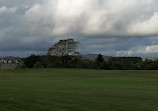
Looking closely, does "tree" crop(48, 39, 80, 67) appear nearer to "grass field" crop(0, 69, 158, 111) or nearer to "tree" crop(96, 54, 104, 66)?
"tree" crop(96, 54, 104, 66)

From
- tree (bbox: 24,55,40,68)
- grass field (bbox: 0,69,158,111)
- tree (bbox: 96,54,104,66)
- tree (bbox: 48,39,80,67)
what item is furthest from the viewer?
tree (bbox: 24,55,40,68)

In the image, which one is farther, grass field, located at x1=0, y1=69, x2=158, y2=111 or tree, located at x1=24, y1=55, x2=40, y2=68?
tree, located at x1=24, y1=55, x2=40, y2=68

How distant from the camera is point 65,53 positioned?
95.1 m

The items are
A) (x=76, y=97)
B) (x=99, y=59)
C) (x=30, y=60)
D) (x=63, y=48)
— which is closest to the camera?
(x=76, y=97)

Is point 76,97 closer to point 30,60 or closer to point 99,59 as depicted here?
point 99,59

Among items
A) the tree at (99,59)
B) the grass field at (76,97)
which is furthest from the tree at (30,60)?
the grass field at (76,97)

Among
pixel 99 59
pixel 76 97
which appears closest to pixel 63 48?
pixel 99 59

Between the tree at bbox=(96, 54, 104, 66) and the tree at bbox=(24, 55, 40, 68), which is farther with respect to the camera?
the tree at bbox=(24, 55, 40, 68)

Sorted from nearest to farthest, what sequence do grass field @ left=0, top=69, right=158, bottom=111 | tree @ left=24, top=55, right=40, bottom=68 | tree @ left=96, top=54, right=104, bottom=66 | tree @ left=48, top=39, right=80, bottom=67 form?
grass field @ left=0, top=69, right=158, bottom=111 < tree @ left=48, top=39, right=80, bottom=67 < tree @ left=96, top=54, right=104, bottom=66 < tree @ left=24, top=55, right=40, bottom=68

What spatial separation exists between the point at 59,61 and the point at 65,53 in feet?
11.1

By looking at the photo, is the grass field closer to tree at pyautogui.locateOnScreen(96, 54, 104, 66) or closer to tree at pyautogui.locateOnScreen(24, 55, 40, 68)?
tree at pyautogui.locateOnScreen(96, 54, 104, 66)

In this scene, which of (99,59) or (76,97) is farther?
(99,59)

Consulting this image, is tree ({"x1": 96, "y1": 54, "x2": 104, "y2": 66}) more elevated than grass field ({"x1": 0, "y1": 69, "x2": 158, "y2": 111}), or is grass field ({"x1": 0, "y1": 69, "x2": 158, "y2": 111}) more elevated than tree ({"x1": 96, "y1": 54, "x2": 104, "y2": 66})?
tree ({"x1": 96, "y1": 54, "x2": 104, "y2": 66})

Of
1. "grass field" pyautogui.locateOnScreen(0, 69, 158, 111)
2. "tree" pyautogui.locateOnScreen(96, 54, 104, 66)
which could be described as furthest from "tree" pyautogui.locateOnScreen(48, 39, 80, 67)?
"grass field" pyautogui.locateOnScreen(0, 69, 158, 111)
